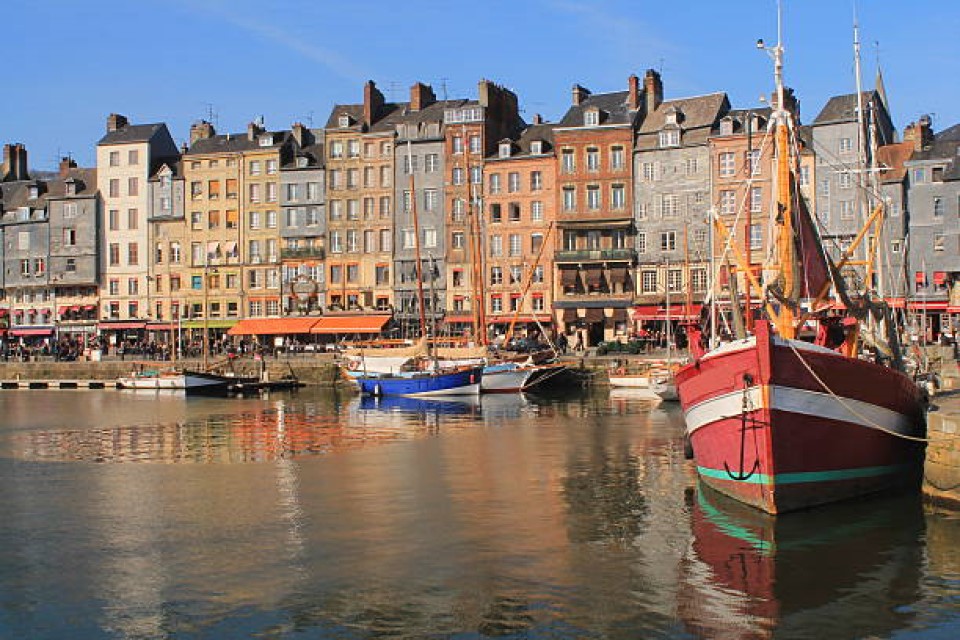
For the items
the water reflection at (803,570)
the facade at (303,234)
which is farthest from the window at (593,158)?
the water reflection at (803,570)

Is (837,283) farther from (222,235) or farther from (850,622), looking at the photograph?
(222,235)

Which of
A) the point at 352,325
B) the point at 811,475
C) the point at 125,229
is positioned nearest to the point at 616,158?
the point at 352,325

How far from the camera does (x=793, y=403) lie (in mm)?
21859

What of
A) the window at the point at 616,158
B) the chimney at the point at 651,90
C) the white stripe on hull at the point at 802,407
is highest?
the chimney at the point at 651,90

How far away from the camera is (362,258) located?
9225 cm

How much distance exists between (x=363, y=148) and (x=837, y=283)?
229ft

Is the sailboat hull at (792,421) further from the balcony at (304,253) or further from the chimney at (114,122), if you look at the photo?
the chimney at (114,122)

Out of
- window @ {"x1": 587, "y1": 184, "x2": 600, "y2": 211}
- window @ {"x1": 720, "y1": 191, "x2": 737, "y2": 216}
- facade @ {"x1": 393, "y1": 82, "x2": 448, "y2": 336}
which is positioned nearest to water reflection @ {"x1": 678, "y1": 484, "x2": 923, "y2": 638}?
window @ {"x1": 720, "y1": 191, "x2": 737, "y2": 216}

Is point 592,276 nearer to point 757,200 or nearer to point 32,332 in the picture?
point 757,200

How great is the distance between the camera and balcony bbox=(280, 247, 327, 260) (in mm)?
92938

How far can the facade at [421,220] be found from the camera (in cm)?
8962

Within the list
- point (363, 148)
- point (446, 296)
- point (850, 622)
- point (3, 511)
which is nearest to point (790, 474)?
point (850, 622)

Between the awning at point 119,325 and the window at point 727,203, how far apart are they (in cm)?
5085

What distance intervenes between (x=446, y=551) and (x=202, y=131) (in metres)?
86.7
